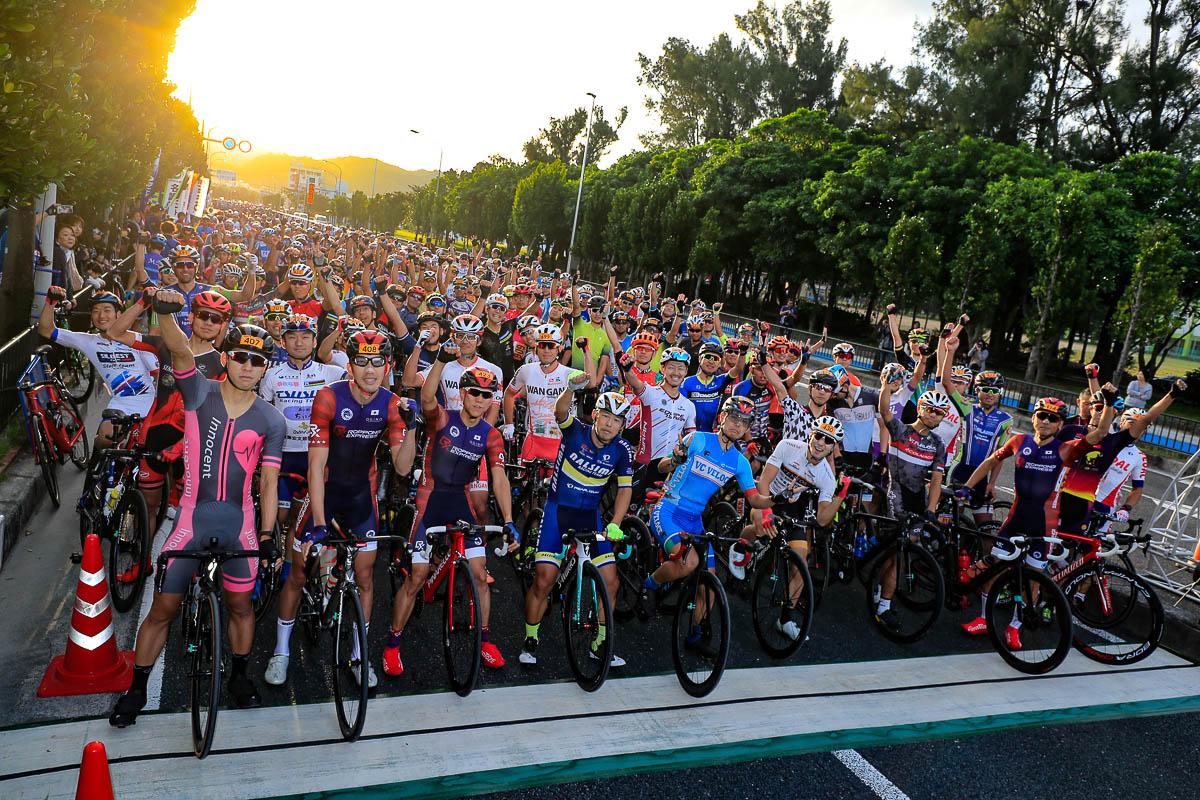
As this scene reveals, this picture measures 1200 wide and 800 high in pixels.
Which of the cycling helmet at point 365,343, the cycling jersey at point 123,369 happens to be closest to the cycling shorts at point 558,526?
the cycling helmet at point 365,343

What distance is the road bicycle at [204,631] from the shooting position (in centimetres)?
457

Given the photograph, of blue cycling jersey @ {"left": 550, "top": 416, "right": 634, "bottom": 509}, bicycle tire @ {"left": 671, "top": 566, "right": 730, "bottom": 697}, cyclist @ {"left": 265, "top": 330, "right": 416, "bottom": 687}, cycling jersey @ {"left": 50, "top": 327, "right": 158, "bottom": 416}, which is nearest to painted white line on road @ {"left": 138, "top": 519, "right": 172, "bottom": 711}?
cyclist @ {"left": 265, "top": 330, "right": 416, "bottom": 687}

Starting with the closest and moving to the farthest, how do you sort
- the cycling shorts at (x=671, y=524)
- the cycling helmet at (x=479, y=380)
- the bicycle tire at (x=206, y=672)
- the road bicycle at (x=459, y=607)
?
the bicycle tire at (x=206, y=672), the road bicycle at (x=459, y=607), the cycling helmet at (x=479, y=380), the cycling shorts at (x=671, y=524)

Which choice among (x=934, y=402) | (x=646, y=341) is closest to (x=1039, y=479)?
(x=934, y=402)

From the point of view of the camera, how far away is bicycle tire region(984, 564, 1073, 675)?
22.5 feet

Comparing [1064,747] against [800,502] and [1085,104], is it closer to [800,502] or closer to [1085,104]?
[800,502]

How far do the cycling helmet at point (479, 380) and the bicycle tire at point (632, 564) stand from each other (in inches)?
75.4

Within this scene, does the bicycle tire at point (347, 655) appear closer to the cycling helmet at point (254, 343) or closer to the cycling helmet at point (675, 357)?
the cycling helmet at point (254, 343)

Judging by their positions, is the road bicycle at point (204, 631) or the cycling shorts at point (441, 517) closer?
the road bicycle at point (204, 631)

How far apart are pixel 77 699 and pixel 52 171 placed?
→ 6033 millimetres

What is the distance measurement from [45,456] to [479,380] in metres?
5.17

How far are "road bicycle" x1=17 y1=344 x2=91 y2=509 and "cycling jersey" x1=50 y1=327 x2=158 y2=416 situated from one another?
0.98 meters

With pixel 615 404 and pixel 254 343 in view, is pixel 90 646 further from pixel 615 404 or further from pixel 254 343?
pixel 615 404

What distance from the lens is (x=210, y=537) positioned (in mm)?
4883
